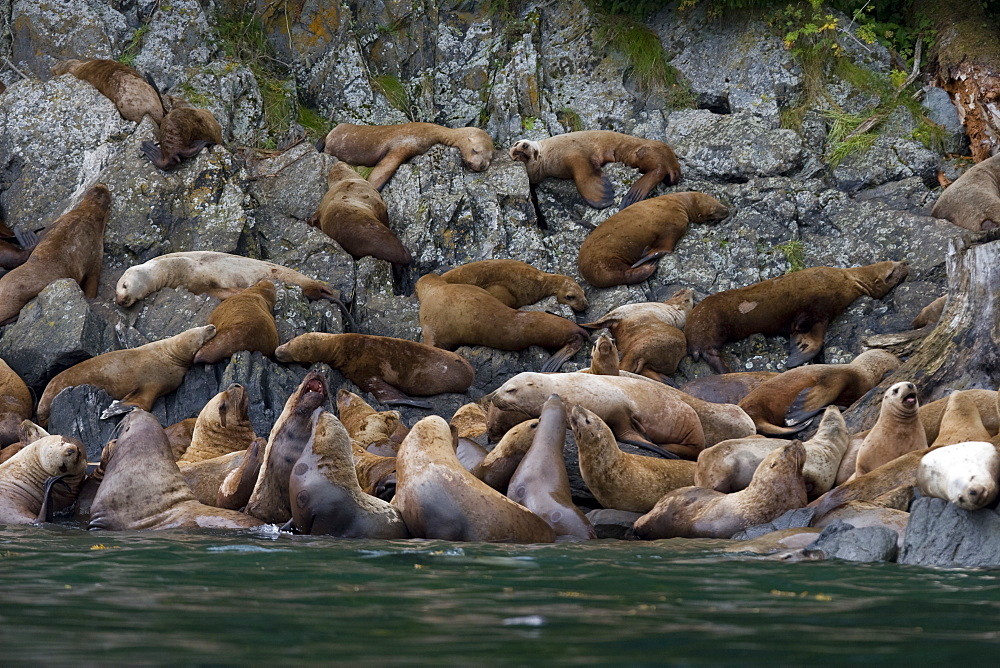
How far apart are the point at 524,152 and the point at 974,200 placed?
5643 mm

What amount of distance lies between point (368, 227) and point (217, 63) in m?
4.74

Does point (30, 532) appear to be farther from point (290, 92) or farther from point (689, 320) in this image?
point (290, 92)

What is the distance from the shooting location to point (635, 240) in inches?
503

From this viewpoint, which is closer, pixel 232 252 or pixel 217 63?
pixel 232 252

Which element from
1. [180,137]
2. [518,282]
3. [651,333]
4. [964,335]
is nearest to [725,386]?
[651,333]

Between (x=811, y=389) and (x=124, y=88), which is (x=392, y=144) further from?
(x=811, y=389)

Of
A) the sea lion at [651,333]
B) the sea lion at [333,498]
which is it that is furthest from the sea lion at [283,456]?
the sea lion at [651,333]

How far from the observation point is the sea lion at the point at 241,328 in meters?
10.3

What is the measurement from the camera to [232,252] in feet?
42.8

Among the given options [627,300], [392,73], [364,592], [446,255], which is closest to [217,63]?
[392,73]

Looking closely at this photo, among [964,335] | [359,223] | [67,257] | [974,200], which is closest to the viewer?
[964,335]

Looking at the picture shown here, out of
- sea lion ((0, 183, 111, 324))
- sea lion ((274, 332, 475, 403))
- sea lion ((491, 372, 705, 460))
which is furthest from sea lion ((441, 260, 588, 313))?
sea lion ((0, 183, 111, 324))

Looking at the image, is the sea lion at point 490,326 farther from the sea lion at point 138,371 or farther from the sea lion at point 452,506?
the sea lion at point 452,506

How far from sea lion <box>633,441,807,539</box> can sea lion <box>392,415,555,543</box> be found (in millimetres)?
825
